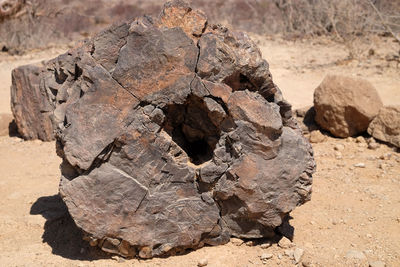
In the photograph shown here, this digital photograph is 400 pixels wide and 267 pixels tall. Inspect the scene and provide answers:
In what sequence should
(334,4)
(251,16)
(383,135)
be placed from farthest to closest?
1. (251,16)
2. (334,4)
3. (383,135)

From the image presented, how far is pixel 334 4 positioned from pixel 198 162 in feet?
26.6

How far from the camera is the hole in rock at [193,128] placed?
3024 mm

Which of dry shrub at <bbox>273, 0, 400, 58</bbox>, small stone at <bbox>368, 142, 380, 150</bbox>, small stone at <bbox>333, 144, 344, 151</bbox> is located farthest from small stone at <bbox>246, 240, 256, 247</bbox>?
dry shrub at <bbox>273, 0, 400, 58</bbox>

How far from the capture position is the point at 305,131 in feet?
18.0

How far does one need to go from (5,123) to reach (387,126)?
4.85 meters

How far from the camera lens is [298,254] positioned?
302 cm

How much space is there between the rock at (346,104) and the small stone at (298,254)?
2.46 meters

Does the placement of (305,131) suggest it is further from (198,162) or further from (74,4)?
(74,4)

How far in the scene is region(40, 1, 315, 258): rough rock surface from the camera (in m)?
2.81

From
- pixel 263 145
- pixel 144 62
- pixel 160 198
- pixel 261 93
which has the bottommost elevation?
pixel 160 198

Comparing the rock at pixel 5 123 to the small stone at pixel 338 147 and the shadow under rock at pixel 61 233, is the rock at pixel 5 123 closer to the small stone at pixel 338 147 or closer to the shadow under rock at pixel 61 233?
the shadow under rock at pixel 61 233

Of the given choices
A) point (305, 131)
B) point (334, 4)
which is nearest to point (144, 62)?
point (305, 131)

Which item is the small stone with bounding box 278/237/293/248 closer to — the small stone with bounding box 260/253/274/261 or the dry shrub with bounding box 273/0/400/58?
the small stone with bounding box 260/253/274/261

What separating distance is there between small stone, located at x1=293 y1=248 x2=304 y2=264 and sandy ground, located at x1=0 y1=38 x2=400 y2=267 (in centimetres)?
3
